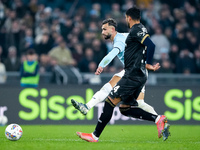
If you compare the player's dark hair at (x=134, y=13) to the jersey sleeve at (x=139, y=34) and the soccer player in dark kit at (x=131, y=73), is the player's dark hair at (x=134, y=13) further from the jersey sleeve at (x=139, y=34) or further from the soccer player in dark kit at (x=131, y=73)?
the jersey sleeve at (x=139, y=34)

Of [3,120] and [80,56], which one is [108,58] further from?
[80,56]

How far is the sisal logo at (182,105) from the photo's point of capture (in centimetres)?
1462

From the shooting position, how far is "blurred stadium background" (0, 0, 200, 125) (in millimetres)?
14328

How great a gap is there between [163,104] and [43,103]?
3.45m

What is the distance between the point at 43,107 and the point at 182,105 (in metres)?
A: 3.99

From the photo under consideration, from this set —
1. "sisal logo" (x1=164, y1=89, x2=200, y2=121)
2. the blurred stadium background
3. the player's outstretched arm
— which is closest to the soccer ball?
the player's outstretched arm

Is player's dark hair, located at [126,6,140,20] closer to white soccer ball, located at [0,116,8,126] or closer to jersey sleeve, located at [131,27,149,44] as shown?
jersey sleeve, located at [131,27,149,44]

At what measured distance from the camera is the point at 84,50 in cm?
1681

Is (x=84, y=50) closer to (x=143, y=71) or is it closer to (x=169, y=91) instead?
(x=169, y=91)

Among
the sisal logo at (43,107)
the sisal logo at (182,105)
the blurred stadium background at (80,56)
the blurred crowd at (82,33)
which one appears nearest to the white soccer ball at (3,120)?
the blurred stadium background at (80,56)

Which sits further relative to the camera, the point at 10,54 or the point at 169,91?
the point at 10,54

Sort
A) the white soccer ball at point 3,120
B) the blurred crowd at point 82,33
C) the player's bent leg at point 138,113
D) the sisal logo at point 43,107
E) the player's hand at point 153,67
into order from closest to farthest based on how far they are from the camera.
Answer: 1. the player's hand at point 153,67
2. the player's bent leg at point 138,113
3. the white soccer ball at point 3,120
4. the sisal logo at point 43,107
5. the blurred crowd at point 82,33

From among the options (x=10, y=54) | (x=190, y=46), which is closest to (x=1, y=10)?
(x=10, y=54)

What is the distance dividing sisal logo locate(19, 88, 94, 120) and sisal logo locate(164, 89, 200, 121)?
229 centimetres
